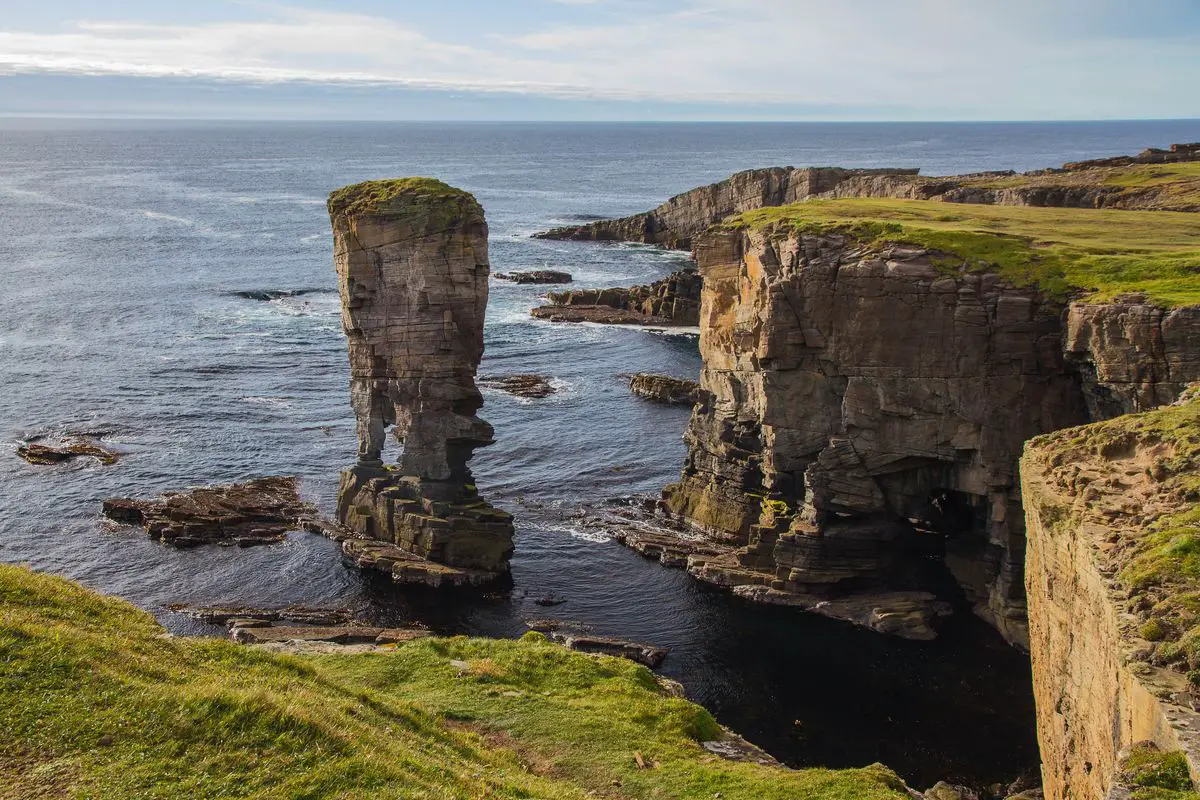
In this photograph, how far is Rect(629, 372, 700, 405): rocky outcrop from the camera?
86.0 metres

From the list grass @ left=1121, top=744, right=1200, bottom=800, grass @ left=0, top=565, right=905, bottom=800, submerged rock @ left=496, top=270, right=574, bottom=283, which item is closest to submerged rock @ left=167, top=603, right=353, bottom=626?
grass @ left=0, top=565, right=905, bottom=800

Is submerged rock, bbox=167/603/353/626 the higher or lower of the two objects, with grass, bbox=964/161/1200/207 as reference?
lower

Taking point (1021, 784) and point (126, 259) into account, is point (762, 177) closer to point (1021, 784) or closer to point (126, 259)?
point (126, 259)

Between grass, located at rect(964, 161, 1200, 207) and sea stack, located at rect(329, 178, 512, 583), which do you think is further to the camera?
grass, located at rect(964, 161, 1200, 207)

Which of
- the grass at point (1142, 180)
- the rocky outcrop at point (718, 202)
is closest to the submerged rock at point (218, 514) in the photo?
the grass at point (1142, 180)

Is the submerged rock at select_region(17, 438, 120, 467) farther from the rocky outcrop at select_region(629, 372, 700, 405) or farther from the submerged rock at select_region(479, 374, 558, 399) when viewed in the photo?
the rocky outcrop at select_region(629, 372, 700, 405)

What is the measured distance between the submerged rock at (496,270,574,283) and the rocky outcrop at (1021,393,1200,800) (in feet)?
349

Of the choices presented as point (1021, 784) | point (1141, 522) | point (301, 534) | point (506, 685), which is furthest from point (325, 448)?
point (1141, 522)

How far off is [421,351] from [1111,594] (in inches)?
1614

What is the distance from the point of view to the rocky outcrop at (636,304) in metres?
115

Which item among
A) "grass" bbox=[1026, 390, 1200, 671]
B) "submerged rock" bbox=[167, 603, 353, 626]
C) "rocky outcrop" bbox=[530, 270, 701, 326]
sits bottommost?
"submerged rock" bbox=[167, 603, 353, 626]

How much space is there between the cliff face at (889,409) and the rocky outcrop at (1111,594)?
16.3 m

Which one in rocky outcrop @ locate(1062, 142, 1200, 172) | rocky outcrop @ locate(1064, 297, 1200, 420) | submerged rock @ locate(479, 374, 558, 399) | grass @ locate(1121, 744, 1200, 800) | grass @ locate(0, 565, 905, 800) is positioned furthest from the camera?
rocky outcrop @ locate(1062, 142, 1200, 172)

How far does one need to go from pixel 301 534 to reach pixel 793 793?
121ft
